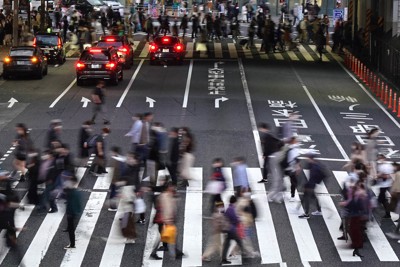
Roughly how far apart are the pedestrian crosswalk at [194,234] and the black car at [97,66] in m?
16.0

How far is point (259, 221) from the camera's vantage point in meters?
21.7

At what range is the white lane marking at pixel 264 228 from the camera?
19.4m

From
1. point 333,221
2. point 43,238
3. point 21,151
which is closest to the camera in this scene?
point 43,238

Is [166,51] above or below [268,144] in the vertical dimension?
below

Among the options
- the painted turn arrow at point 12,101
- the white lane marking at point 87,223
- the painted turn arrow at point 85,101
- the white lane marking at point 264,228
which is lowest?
the white lane marking at point 264,228

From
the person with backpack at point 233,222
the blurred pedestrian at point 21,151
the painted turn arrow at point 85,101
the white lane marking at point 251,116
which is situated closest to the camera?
the person with backpack at point 233,222

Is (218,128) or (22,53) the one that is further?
(22,53)

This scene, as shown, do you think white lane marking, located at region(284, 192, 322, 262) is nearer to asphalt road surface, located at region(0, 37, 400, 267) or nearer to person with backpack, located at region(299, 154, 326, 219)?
asphalt road surface, located at region(0, 37, 400, 267)

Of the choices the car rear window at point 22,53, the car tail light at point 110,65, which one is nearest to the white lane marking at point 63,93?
the car tail light at point 110,65

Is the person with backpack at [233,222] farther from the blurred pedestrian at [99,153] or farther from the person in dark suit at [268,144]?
the blurred pedestrian at [99,153]

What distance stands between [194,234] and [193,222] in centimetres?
86

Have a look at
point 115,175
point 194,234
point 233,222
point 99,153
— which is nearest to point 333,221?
point 194,234

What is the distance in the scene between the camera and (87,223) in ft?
70.3

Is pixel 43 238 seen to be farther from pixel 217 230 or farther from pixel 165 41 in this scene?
pixel 165 41
